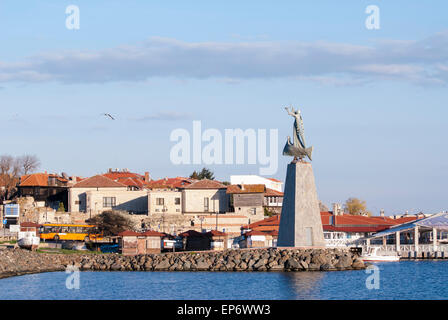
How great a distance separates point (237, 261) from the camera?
5450cm

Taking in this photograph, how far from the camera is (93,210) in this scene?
86500 mm

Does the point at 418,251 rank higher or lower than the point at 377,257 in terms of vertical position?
higher

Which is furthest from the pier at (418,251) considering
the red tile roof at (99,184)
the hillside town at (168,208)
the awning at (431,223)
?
the red tile roof at (99,184)

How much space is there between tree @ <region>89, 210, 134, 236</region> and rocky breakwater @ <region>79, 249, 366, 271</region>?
54.2ft

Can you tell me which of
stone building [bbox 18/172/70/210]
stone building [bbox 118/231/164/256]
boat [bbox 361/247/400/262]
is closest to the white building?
stone building [bbox 18/172/70/210]

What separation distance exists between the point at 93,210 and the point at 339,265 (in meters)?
39.5

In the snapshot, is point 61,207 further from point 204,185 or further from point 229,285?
point 229,285

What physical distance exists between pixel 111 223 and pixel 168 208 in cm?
1090

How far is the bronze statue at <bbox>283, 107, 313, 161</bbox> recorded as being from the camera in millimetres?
53438

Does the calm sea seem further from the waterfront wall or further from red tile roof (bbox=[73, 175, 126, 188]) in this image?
red tile roof (bbox=[73, 175, 126, 188])

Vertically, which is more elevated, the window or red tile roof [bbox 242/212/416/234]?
the window

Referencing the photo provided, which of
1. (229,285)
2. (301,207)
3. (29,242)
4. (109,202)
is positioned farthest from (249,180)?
(229,285)
